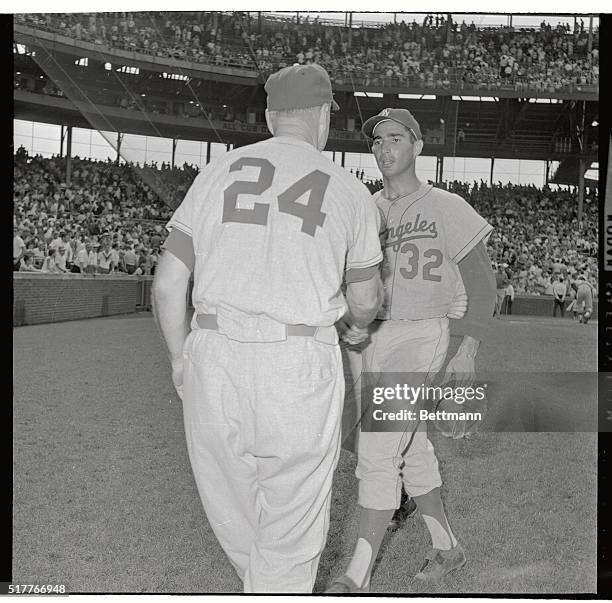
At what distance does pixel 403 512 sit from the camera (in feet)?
9.37

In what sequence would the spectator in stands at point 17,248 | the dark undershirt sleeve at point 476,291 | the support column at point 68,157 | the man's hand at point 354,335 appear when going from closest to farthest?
the man's hand at point 354,335, the dark undershirt sleeve at point 476,291, the spectator in stands at point 17,248, the support column at point 68,157

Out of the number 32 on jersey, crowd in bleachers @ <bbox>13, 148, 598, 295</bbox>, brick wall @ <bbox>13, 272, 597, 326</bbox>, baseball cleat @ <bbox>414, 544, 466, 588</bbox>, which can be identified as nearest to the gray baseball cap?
crowd in bleachers @ <bbox>13, 148, 598, 295</bbox>

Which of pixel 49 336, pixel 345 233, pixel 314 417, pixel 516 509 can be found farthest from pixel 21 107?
pixel 516 509

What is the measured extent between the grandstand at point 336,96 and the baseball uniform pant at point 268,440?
1.06 meters

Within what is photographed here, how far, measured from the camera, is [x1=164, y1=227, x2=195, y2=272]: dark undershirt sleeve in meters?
2.07

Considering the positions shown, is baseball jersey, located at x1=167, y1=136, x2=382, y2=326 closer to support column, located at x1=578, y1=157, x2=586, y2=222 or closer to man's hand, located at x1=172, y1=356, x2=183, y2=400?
man's hand, located at x1=172, y1=356, x2=183, y2=400

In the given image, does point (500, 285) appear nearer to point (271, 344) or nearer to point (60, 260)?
point (271, 344)

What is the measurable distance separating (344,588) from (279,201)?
145 centimetres

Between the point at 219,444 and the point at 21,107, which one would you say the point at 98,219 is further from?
the point at 219,444

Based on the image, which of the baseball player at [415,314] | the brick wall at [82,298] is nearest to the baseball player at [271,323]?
the baseball player at [415,314]

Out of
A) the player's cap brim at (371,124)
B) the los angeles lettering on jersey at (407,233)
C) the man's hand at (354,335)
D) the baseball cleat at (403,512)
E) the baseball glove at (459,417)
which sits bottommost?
the baseball cleat at (403,512)

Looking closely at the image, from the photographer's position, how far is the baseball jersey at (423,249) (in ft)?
8.95

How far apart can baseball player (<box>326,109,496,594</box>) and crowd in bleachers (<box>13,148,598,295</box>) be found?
11 centimetres

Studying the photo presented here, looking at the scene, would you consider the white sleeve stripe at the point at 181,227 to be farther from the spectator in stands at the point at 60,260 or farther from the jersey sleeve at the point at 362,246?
the spectator in stands at the point at 60,260
